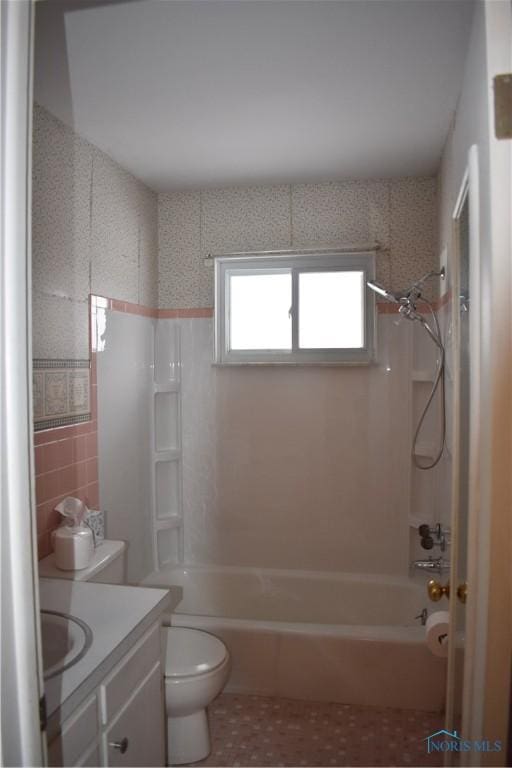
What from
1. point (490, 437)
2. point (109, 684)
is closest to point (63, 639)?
point (109, 684)

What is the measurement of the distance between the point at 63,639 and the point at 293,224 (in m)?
2.33

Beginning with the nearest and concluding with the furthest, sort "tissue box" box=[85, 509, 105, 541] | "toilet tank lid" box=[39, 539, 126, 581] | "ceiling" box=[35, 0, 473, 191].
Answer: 1. "ceiling" box=[35, 0, 473, 191]
2. "toilet tank lid" box=[39, 539, 126, 581]
3. "tissue box" box=[85, 509, 105, 541]


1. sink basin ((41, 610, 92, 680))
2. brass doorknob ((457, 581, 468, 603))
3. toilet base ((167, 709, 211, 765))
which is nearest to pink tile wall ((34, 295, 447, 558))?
sink basin ((41, 610, 92, 680))

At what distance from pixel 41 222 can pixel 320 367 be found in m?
1.59

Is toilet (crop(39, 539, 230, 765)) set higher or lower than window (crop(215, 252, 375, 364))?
lower

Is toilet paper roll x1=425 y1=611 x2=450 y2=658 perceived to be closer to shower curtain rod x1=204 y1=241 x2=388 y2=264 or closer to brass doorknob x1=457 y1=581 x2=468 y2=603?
brass doorknob x1=457 y1=581 x2=468 y2=603

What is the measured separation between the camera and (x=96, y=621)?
53.9 inches

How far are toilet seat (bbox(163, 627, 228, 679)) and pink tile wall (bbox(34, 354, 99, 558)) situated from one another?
0.62 meters

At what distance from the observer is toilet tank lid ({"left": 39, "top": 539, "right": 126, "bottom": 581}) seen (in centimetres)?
186

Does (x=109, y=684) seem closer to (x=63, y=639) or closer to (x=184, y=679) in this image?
(x=63, y=639)

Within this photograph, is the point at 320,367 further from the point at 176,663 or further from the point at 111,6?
the point at 111,6

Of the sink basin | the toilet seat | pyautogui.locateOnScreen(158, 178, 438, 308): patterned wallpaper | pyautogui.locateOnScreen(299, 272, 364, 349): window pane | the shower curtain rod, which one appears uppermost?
pyautogui.locateOnScreen(158, 178, 438, 308): patterned wallpaper

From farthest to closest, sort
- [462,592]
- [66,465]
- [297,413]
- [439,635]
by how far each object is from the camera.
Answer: [297,413], [66,465], [439,635], [462,592]

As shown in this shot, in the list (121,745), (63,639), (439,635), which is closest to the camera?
(121,745)
